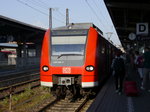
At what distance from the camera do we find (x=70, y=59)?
810 centimetres

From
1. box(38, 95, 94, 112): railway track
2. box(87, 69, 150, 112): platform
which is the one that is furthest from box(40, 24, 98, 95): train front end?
box(87, 69, 150, 112): platform

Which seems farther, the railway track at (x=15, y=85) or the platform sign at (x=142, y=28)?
the railway track at (x=15, y=85)

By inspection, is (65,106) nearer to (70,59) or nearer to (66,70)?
(66,70)

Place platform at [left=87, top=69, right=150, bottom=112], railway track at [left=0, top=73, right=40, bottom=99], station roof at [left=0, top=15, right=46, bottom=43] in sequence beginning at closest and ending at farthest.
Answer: platform at [left=87, top=69, right=150, bottom=112] → railway track at [left=0, top=73, right=40, bottom=99] → station roof at [left=0, top=15, right=46, bottom=43]

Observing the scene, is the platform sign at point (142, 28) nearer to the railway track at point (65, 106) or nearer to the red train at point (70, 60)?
the red train at point (70, 60)

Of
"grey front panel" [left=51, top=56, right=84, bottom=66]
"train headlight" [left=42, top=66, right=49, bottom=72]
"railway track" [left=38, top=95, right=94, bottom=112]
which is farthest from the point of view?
"train headlight" [left=42, top=66, right=49, bottom=72]

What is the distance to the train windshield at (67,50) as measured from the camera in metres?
8.06

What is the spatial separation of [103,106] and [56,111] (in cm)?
155

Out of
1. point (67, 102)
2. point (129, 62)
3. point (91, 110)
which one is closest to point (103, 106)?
point (91, 110)

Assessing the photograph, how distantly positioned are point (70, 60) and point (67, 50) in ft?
1.49

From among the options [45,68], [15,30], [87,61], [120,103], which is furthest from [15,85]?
[15,30]

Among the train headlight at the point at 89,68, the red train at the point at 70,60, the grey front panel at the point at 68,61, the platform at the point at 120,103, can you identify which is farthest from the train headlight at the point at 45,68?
the platform at the point at 120,103

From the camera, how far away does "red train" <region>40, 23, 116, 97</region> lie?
7.88 metres

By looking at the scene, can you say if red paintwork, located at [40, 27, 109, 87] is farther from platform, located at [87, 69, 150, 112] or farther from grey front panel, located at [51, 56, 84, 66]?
platform, located at [87, 69, 150, 112]
